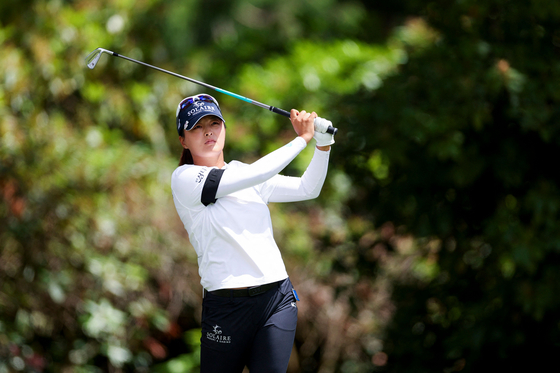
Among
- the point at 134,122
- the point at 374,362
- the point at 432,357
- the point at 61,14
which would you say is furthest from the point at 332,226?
the point at 61,14

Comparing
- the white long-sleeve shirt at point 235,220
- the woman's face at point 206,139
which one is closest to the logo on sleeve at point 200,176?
the white long-sleeve shirt at point 235,220

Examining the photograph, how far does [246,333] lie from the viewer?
2.24m

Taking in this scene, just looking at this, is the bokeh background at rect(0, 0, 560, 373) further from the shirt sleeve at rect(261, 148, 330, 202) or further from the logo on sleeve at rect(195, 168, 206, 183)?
the logo on sleeve at rect(195, 168, 206, 183)

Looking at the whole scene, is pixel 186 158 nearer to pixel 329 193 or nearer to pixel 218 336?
pixel 218 336

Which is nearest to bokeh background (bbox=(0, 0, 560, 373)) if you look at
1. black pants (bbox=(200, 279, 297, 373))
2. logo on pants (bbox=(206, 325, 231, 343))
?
black pants (bbox=(200, 279, 297, 373))

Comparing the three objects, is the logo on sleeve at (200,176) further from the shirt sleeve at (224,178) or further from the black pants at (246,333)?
the black pants at (246,333)

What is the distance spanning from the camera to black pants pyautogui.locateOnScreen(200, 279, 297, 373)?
7.31ft

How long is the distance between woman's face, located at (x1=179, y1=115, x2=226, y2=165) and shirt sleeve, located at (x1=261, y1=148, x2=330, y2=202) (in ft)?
0.78

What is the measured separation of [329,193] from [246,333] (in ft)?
14.3

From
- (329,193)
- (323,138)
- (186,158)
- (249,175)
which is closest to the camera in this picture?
(249,175)

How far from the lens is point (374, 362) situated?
609 centimetres

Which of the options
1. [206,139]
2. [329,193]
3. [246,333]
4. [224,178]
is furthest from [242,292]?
[329,193]

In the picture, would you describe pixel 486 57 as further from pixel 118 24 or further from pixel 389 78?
pixel 118 24

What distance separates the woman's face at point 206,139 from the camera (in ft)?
7.69
